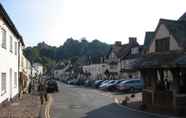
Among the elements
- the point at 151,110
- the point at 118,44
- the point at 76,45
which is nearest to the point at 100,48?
the point at 76,45

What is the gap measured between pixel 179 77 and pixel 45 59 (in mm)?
137053

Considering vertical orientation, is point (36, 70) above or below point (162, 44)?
below

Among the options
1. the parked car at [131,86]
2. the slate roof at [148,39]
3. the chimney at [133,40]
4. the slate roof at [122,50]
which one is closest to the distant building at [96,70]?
the slate roof at [122,50]

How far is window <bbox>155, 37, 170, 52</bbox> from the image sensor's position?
25587 millimetres

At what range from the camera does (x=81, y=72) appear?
105062mm

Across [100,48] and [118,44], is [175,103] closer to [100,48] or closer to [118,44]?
[118,44]

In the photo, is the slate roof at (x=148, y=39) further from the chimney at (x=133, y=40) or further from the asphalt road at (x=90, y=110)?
the chimney at (x=133, y=40)

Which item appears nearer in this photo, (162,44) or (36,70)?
(162,44)

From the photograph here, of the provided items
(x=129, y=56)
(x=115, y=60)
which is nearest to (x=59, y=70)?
(x=115, y=60)

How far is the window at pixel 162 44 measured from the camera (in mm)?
25587

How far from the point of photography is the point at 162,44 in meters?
26.1

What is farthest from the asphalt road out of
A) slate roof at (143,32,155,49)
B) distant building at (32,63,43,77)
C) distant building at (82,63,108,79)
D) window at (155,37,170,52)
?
distant building at (82,63,108,79)

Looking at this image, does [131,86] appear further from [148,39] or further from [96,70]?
[96,70]

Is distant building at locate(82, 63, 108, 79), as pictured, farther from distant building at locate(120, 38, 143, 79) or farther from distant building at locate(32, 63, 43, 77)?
distant building at locate(32, 63, 43, 77)
